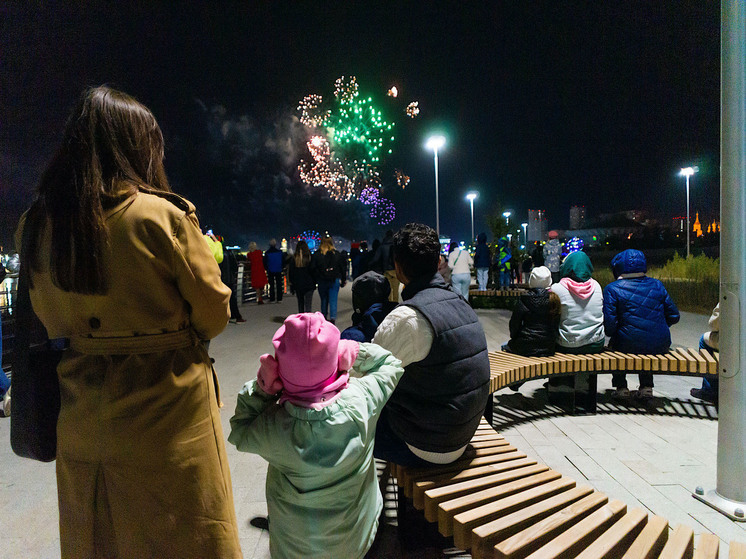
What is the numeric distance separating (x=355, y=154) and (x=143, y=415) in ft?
84.5

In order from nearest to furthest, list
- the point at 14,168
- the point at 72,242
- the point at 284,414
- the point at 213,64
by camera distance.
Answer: the point at 72,242
the point at 284,414
the point at 14,168
the point at 213,64

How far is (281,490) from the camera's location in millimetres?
1657

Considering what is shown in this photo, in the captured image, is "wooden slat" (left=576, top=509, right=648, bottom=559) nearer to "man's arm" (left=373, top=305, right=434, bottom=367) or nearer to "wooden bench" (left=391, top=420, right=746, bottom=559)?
"wooden bench" (left=391, top=420, right=746, bottom=559)

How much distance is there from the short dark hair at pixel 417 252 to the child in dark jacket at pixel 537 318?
2.59 metres

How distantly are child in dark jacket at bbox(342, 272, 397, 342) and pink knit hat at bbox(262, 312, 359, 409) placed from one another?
4.12 feet

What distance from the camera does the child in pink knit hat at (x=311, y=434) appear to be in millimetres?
1526

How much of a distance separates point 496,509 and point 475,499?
0.11 m

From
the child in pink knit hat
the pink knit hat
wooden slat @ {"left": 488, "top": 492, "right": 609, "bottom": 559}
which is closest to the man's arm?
the child in pink knit hat

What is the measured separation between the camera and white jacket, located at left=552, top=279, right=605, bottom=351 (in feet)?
15.0

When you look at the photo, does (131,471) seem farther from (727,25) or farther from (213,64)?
(213,64)

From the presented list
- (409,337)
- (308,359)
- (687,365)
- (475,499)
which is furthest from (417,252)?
(687,365)

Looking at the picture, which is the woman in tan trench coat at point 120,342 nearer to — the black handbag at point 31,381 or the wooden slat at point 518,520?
the black handbag at point 31,381

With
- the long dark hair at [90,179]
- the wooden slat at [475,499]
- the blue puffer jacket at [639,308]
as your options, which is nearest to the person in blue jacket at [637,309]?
the blue puffer jacket at [639,308]

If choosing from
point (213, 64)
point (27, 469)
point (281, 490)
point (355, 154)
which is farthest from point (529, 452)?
point (213, 64)
